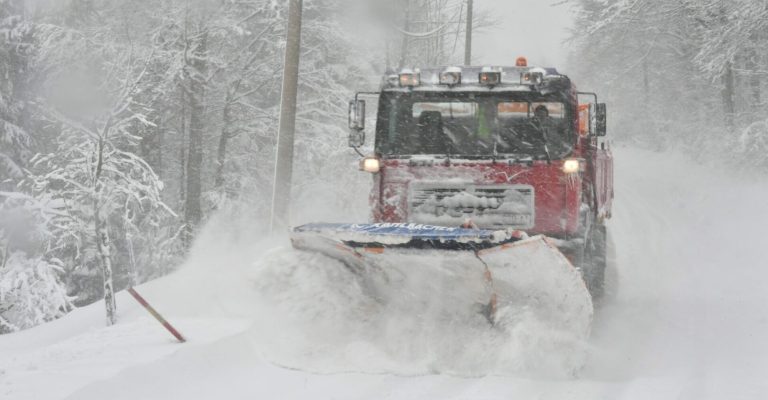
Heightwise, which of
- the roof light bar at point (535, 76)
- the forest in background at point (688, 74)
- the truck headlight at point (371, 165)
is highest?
the forest in background at point (688, 74)

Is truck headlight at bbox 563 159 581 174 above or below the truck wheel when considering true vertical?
above

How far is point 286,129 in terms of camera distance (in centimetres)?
1198

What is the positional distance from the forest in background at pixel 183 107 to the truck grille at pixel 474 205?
23.7ft

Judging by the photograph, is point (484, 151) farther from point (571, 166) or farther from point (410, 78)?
point (410, 78)

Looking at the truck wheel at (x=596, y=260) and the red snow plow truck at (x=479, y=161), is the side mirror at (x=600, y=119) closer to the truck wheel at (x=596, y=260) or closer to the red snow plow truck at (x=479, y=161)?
the red snow plow truck at (x=479, y=161)

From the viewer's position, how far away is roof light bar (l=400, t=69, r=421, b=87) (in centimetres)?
717

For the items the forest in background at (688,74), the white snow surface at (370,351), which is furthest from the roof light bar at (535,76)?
the forest in background at (688,74)

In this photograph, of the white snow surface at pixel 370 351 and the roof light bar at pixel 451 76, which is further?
the roof light bar at pixel 451 76

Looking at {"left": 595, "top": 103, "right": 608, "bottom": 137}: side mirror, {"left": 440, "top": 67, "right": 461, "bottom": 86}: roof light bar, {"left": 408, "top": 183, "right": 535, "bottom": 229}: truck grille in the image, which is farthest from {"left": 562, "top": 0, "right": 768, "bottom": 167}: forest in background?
{"left": 408, "top": 183, "right": 535, "bottom": 229}: truck grille

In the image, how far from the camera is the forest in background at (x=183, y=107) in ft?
45.8

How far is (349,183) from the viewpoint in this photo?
18219 mm

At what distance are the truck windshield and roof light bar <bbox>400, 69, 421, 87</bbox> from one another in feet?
0.43

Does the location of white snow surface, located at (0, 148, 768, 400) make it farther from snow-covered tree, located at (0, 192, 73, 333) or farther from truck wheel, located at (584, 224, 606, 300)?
snow-covered tree, located at (0, 192, 73, 333)

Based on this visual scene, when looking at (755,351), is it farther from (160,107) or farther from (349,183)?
(160,107)
